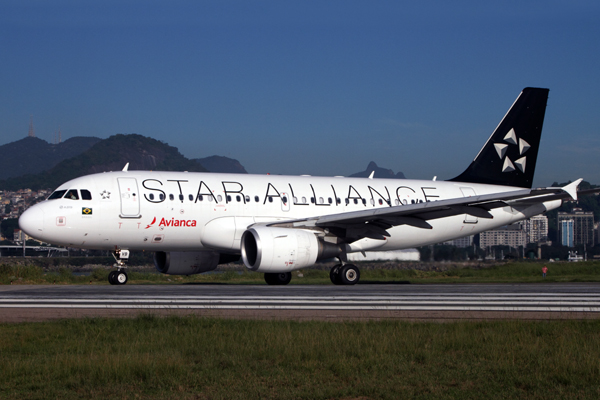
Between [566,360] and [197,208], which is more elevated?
[197,208]

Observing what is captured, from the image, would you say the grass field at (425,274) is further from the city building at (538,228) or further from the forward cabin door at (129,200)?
the city building at (538,228)

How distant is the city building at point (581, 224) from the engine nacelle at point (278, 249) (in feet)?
290

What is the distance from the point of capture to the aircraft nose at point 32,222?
63.4ft

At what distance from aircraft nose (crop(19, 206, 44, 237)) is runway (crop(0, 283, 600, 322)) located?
4.24 m

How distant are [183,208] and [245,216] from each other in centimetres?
209

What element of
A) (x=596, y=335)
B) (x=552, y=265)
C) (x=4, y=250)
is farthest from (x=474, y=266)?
(x=4, y=250)

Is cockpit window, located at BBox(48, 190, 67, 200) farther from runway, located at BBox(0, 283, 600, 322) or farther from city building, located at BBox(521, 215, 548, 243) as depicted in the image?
city building, located at BBox(521, 215, 548, 243)

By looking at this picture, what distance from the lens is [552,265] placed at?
37.2 meters

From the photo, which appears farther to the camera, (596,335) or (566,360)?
(596,335)

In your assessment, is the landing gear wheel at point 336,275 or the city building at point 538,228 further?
the city building at point 538,228

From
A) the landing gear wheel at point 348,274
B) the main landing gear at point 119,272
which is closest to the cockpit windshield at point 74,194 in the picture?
the main landing gear at point 119,272

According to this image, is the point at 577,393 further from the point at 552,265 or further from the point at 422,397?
the point at 552,265

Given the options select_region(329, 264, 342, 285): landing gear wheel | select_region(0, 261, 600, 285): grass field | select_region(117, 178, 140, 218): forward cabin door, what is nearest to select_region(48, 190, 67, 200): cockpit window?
select_region(117, 178, 140, 218): forward cabin door

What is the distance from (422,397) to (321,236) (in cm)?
1521
